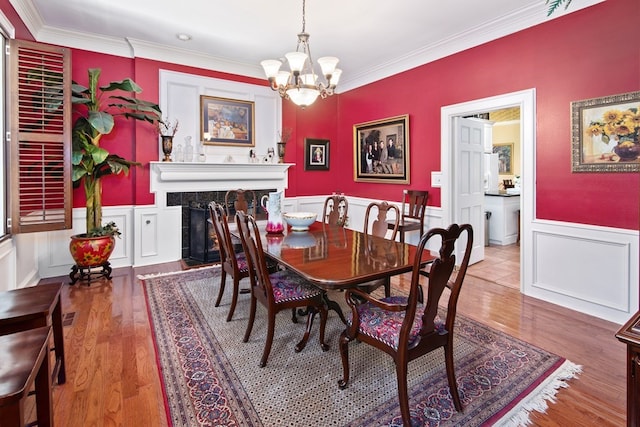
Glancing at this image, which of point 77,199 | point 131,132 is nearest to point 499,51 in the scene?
point 131,132

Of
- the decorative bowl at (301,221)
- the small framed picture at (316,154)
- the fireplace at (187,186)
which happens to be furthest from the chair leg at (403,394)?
the small framed picture at (316,154)

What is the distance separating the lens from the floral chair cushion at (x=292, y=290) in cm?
227

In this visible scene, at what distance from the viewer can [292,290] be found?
231 centimetres

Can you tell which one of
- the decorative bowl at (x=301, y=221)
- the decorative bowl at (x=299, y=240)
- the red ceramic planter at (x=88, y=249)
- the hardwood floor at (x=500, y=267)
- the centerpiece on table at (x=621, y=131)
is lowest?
the hardwood floor at (x=500, y=267)

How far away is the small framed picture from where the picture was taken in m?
5.91

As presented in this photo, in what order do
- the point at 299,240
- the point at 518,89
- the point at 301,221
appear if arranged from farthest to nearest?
the point at 518,89, the point at 301,221, the point at 299,240

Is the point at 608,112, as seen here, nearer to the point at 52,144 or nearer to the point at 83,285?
the point at 52,144

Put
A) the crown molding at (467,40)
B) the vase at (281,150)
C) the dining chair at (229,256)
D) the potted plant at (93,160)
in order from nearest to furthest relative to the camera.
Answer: the dining chair at (229,256) → the crown molding at (467,40) → the potted plant at (93,160) → the vase at (281,150)

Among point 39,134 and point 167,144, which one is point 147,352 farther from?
point 167,144

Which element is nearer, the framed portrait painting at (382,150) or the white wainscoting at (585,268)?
the white wainscoting at (585,268)

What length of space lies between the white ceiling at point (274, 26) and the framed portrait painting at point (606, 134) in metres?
0.88

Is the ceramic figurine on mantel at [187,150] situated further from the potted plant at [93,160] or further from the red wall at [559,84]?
the red wall at [559,84]

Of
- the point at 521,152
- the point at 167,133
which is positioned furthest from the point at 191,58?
the point at 521,152

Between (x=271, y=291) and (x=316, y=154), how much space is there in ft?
13.6
